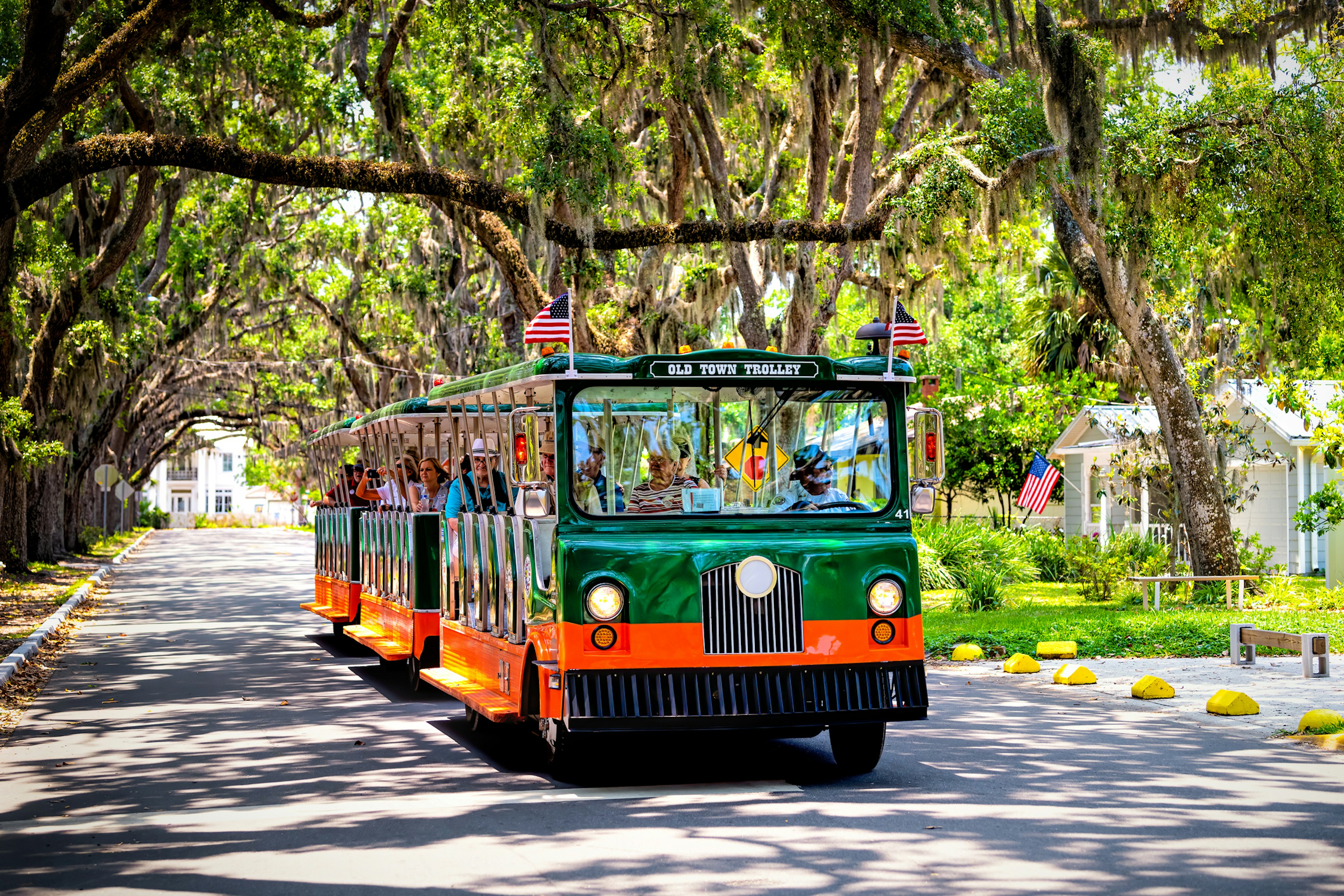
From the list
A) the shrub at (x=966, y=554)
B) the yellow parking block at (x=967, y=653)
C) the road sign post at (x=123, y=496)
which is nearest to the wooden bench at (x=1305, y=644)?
the yellow parking block at (x=967, y=653)

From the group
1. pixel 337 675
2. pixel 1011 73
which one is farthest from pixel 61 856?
pixel 1011 73

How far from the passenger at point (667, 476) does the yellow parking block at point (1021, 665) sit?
697 cm

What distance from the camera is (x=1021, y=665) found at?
14953mm

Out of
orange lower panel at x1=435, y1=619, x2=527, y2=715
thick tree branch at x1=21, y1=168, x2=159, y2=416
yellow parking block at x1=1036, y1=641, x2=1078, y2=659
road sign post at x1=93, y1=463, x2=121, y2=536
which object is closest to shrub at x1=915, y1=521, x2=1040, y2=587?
yellow parking block at x1=1036, y1=641, x2=1078, y2=659

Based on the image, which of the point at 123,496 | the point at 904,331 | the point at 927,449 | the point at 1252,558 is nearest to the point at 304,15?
the point at 904,331

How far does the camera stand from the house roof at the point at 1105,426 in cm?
2627

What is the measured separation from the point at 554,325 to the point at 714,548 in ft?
6.09

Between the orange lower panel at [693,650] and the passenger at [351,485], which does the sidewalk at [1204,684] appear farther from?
the passenger at [351,485]

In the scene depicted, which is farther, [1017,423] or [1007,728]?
[1017,423]

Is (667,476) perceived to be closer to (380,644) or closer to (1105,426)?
(380,644)

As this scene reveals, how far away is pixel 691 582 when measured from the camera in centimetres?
859

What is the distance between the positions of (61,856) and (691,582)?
368 cm

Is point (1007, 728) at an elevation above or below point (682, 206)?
below

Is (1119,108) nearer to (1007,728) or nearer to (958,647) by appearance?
(958,647)
